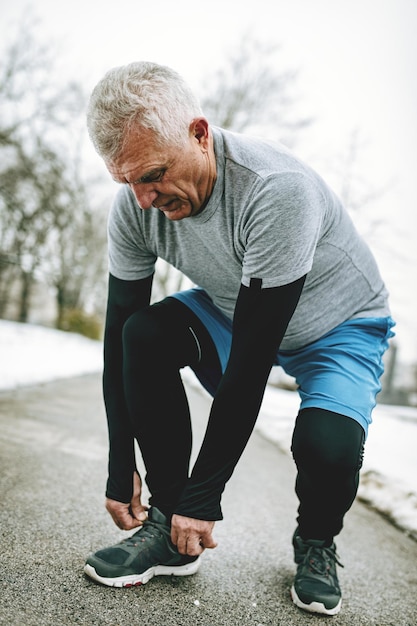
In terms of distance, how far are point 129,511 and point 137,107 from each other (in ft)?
4.35

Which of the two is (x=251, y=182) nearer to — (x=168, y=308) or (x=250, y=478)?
(x=168, y=308)

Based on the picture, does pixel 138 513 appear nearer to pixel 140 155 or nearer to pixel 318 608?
pixel 318 608

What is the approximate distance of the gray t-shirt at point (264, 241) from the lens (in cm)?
146

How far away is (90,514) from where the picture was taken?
2166 mm

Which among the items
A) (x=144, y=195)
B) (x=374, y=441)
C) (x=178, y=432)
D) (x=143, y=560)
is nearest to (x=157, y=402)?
(x=178, y=432)

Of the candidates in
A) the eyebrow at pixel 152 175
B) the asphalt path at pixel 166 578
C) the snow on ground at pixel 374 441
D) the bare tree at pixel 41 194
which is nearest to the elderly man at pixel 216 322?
the eyebrow at pixel 152 175

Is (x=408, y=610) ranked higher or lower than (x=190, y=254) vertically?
lower

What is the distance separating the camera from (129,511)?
176 centimetres

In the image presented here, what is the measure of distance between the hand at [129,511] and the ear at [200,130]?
1.14m

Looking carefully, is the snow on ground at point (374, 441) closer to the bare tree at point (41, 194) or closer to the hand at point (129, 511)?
the hand at point (129, 511)

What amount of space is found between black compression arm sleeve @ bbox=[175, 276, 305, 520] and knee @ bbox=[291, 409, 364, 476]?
0.74ft

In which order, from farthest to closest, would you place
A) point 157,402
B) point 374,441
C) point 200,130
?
point 374,441
point 157,402
point 200,130

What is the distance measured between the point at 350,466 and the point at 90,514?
1.19 meters

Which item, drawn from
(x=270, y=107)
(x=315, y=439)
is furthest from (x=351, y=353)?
(x=270, y=107)
